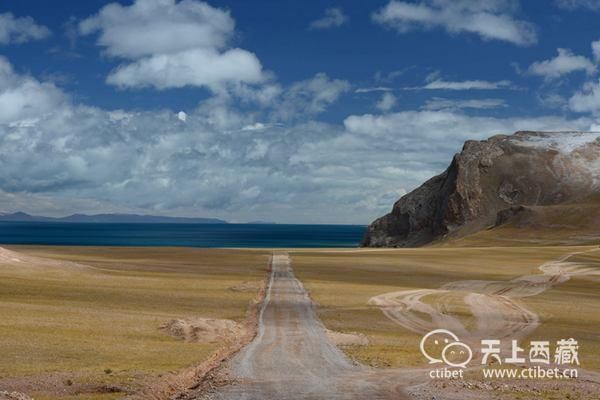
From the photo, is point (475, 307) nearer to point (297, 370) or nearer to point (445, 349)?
point (445, 349)

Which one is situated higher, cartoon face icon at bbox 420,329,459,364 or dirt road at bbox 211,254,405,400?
dirt road at bbox 211,254,405,400

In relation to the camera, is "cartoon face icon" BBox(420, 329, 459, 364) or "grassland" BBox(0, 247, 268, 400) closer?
"grassland" BBox(0, 247, 268, 400)

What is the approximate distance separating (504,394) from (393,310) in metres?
24.3

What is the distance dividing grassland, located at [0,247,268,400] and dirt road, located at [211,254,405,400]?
2596 millimetres

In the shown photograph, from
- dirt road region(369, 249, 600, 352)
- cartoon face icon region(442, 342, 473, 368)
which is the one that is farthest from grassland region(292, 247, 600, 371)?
cartoon face icon region(442, 342, 473, 368)

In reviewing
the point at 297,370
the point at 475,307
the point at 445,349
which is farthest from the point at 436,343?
the point at 475,307

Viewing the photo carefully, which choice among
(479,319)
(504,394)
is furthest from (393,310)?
(504,394)

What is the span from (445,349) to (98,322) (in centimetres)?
1882

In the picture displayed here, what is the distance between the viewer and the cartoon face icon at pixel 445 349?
A: 28.4m

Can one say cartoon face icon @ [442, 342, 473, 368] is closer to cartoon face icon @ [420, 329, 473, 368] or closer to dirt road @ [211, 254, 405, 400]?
cartoon face icon @ [420, 329, 473, 368]

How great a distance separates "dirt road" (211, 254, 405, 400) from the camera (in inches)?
832

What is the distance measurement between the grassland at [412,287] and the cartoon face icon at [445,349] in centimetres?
62

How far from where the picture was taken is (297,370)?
81.8 feet

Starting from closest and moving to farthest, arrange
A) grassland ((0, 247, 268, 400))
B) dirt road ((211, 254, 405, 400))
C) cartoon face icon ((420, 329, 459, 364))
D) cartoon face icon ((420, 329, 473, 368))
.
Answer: dirt road ((211, 254, 405, 400)) → grassland ((0, 247, 268, 400)) → cartoon face icon ((420, 329, 473, 368)) → cartoon face icon ((420, 329, 459, 364))
